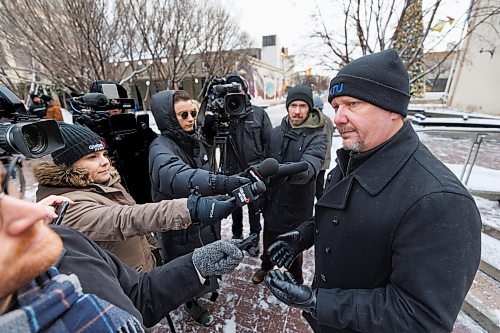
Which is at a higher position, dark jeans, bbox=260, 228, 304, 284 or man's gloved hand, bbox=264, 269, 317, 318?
man's gloved hand, bbox=264, 269, 317, 318

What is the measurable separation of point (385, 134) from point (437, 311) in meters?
0.78

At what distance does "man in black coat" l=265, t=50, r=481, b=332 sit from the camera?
95 centimetres

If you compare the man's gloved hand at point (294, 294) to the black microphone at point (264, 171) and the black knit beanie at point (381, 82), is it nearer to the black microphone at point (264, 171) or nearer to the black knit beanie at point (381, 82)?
the black microphone at point (264, 171)

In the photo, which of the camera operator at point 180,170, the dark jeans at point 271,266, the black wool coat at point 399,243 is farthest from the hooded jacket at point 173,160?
the dark jeans at point 271,266

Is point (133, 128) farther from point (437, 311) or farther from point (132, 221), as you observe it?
point (437, 311)

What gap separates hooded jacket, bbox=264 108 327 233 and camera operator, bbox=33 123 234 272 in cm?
114

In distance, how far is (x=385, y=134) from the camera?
1225 mm

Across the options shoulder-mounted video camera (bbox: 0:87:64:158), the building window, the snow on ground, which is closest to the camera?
shoulder-mounted video camera (bbox: 0:87:64:158)

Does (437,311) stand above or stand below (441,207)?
below

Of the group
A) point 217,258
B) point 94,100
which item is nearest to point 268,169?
point 217,258

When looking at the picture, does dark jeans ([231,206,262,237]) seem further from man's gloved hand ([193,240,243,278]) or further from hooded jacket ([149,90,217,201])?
man's gloved hand ([193,240,243,278])

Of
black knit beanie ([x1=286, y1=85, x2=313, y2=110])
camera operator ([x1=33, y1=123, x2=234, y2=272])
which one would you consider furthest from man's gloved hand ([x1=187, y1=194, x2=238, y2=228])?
black knit beanie ([x1=286, y1=85, x2=313, y2=110])

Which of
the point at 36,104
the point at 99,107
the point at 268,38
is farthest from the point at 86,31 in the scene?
the point at 268,38

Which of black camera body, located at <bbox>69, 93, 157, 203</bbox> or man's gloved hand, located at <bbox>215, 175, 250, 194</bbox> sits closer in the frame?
man's gloved hand, located at <bbox>215, 175, 250, 194</bbox>
